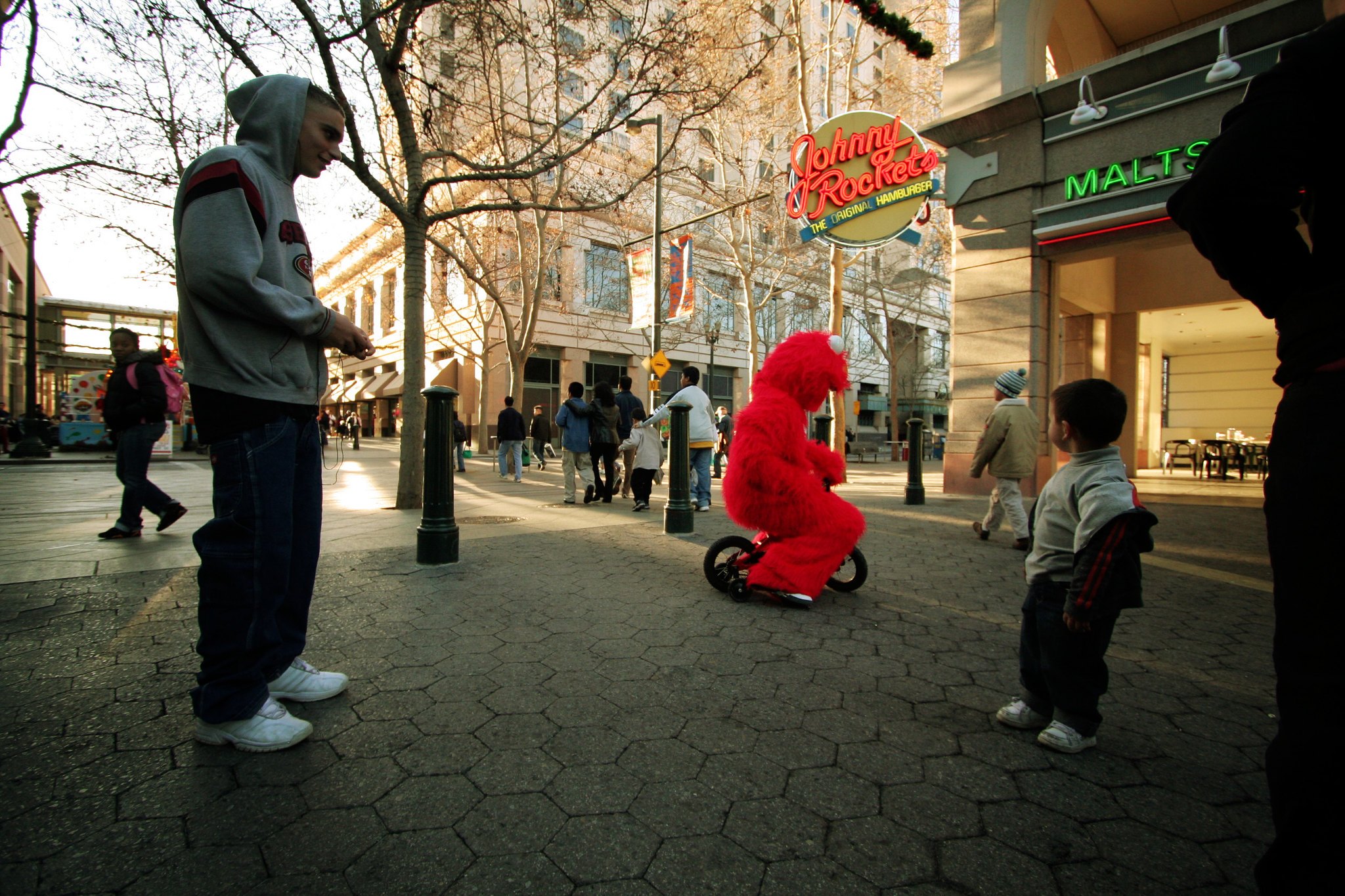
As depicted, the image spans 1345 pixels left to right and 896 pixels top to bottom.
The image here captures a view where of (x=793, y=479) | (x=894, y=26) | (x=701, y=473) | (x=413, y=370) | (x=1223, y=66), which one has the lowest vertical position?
(x=701, y=473)

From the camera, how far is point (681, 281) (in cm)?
1680

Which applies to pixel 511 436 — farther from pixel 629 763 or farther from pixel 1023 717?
pixel 1023 717

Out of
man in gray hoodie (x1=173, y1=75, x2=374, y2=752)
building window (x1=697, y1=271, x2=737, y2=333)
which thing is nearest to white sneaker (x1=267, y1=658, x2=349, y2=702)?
man in gray hoodie (x1=173, y1=75, x2=374, y2=752)

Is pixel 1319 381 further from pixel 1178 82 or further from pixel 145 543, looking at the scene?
pixel 1178 82

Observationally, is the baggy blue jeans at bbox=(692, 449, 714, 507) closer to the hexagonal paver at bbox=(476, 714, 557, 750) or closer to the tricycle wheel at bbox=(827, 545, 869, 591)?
the tricycle wheel at bbox=(827, 545, 869, 591)

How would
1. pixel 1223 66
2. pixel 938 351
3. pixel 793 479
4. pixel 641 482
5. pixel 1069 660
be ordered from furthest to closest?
pixel 938 351 → pixel 641 482 → pixel 1223 66 → pixel 793 479 → pixel 1069 660

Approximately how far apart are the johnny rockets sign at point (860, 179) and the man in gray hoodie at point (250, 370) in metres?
10.1

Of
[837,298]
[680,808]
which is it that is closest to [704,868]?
[680,808]

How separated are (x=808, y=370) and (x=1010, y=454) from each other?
132 inches

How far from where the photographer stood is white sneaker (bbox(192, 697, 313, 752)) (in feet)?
6.86

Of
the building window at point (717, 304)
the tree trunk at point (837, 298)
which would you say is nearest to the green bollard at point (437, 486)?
the tree trunk at point (837, 298)

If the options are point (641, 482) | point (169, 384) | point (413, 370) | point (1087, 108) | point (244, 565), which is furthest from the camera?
point (1087, 108)

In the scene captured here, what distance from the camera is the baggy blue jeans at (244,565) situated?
6.63 feet

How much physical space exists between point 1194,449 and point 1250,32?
1087cm
